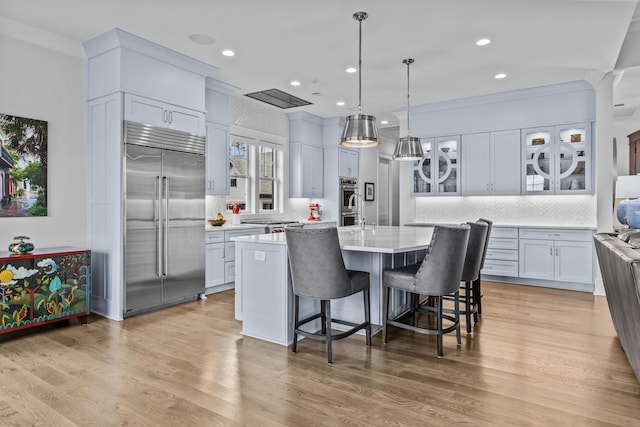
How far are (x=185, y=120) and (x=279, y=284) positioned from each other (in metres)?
2.46

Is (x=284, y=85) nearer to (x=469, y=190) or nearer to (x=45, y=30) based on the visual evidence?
(x=45, y=30)

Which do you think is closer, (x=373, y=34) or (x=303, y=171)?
(x=373, y=34)

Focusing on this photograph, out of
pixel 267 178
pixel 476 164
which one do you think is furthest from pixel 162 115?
pixel 476 164

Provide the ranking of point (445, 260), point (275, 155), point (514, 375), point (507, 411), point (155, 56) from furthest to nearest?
point (275, 155) → point (155, 56) → point (445, 260) → point (514, 375) → point (507, 411)

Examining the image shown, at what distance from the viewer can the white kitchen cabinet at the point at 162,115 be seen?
13.3 feet

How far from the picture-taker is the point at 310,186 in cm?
750

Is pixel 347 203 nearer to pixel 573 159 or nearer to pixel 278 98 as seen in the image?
pixel 278 98

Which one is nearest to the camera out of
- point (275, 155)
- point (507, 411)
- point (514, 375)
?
point (507, 411)

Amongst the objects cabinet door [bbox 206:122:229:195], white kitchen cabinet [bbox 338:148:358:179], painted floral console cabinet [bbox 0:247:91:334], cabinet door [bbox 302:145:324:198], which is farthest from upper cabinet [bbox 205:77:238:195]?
white kitchen cabinet [bbox 338:148:358:179]

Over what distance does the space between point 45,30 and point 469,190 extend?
19.1 ft

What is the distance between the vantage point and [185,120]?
463 centimetres

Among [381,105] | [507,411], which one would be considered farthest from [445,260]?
[381,105]

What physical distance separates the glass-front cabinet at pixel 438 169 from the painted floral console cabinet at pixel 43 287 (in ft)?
16.6

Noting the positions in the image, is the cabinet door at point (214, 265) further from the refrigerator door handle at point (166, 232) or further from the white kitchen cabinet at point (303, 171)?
the white kitchen cabinet at point (303, 171)
